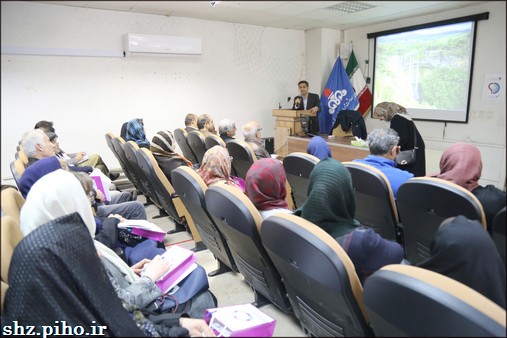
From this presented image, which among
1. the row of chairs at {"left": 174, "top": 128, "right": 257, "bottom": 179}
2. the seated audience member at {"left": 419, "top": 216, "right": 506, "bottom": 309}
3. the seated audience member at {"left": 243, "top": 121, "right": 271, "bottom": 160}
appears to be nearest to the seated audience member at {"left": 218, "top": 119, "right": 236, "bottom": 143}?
the row of chairs at {"left": 174, "top": 128, "right": 257, "bottom": 179}

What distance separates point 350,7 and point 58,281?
38.8 inches

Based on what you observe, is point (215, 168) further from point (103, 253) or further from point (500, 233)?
point (500, 233)

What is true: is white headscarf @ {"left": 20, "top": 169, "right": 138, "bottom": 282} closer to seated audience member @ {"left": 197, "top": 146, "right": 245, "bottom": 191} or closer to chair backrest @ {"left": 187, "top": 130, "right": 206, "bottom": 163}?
seated audience member @ {"left": 197, "top": 146, "right": 245, "bottom": 191}

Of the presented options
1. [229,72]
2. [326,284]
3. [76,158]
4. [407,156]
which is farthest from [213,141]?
[326,284]

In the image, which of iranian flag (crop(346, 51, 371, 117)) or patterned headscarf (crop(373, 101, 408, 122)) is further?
iranian flag (crop(346, 51, 371, 117))

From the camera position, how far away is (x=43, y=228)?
33.5 inches

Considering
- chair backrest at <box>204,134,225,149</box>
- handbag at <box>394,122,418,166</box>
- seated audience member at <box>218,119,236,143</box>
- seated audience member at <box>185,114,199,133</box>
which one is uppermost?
seated audience member at <box>185,114,199,133</box>

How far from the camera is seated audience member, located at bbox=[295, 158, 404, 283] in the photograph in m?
1.16

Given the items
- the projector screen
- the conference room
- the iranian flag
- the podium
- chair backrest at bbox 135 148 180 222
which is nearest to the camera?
the conference room

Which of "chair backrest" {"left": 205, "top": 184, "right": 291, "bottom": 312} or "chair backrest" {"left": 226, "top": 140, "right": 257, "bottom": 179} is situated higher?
"chair backrest" {"left": 226, "top": 140, "right": 257, "bottom": 179}

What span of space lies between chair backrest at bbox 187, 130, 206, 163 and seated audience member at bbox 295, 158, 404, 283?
2780 millimetres

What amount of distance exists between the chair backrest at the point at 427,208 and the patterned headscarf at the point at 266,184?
67cm

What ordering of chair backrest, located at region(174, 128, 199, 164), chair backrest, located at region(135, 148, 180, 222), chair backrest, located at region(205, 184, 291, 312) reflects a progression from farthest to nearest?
chair backrest, located at region(174, 128, 199, 164), chair backrest, located at region(135, 148, 180, 222), chair backrest, located at region(205, 184, 291, 312)

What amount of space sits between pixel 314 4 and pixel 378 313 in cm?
69
